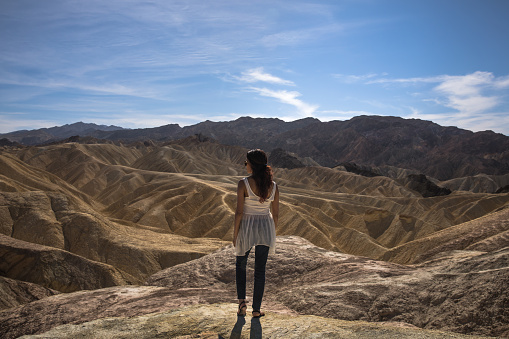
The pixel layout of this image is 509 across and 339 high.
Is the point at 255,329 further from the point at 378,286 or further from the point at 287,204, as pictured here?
the point at 287,204

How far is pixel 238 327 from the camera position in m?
4.30

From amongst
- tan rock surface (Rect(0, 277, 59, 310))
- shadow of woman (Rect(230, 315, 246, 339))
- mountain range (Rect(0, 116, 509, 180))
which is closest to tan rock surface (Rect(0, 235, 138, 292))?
tan rock surface (Rect(0, 277, 59, 310))

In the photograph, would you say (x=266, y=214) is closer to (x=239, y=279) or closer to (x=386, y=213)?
(x=239, y=279)

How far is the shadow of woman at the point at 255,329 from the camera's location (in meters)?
4.04

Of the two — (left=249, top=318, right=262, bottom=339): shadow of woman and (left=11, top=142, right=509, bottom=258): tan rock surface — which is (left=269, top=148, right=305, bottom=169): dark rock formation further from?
(left=249, top=318, right=262, bottom=339): shadow of woman

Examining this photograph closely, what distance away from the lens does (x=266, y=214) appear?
192 inches

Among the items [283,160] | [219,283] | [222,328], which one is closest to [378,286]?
[222,328]

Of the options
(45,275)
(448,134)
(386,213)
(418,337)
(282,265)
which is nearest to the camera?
A: (418,337)

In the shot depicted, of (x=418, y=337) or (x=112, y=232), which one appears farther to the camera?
(x=112, y=232)

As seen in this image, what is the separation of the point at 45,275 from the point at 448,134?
20649 centimetres

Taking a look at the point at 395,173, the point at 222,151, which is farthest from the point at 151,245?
the point at 395,173

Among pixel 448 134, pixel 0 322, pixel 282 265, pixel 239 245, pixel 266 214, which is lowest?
pixel 0 322

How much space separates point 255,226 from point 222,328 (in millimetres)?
1324

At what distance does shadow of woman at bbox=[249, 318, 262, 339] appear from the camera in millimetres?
4037
